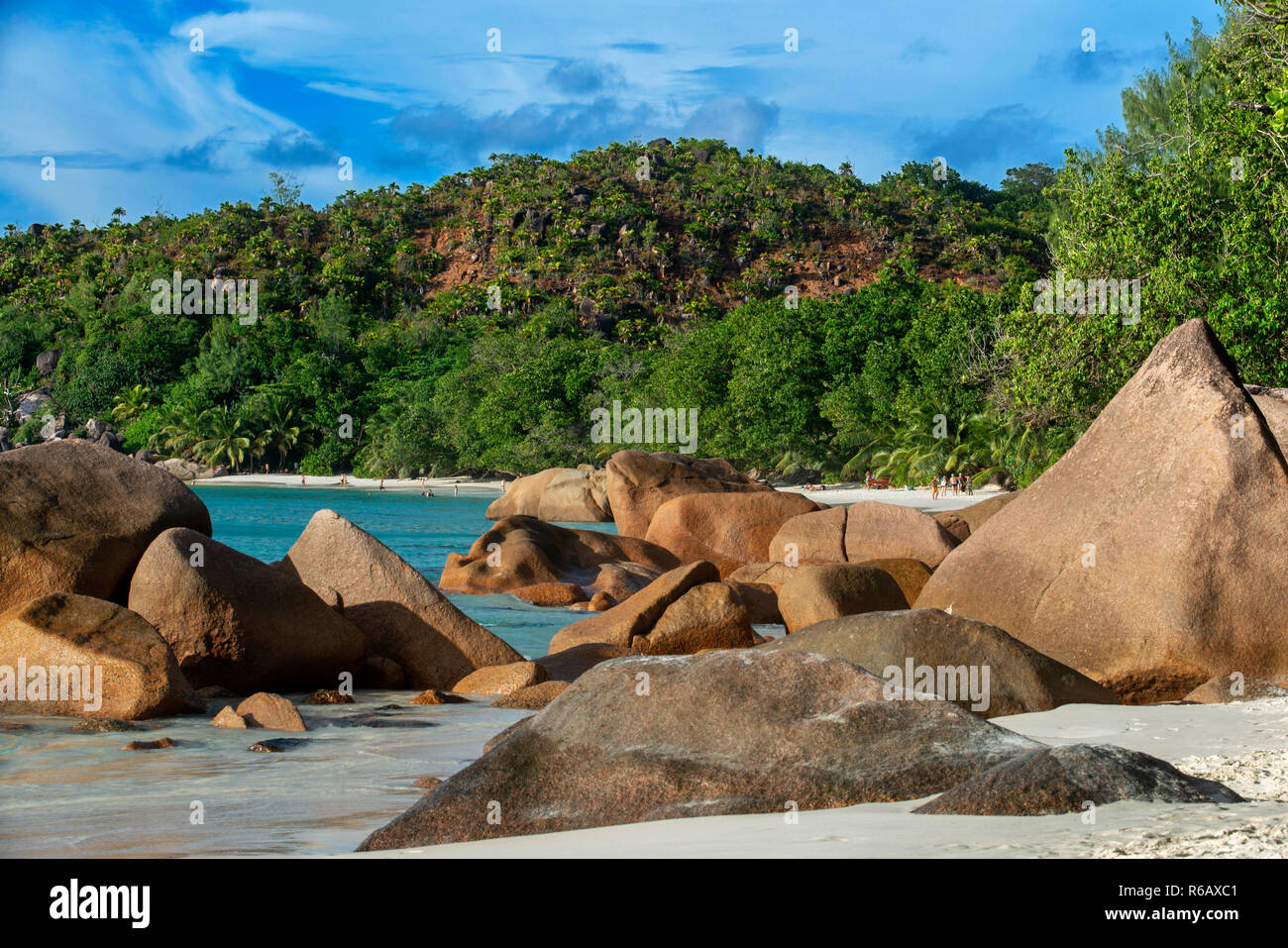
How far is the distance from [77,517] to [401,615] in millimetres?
2586

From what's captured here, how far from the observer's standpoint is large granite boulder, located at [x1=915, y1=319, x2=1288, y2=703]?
728cm

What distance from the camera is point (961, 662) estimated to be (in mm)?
6371

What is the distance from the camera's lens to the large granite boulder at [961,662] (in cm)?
631

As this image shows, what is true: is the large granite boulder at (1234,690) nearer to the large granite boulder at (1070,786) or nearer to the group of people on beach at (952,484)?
the large granite boulder at (1070,786)

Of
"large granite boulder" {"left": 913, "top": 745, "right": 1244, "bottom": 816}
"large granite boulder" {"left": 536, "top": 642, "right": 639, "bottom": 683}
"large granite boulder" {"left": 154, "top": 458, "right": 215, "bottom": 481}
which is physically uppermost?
"large granite boulder" {"left": 154, "top": 458, "right": 215, "bottom": 481}

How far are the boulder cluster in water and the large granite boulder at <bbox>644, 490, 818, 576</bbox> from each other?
6.57 metres

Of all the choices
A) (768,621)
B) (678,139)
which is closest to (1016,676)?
(768,621)

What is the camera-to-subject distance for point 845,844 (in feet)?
10.0

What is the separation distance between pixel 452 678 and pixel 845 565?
4.07 m

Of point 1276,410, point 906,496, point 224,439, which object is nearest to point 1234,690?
point 1276,410

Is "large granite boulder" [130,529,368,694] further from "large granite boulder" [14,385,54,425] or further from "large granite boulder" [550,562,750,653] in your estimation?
"large granite boulder" [14,385,54,425]

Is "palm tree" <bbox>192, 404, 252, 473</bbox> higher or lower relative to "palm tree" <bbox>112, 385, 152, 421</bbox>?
lower

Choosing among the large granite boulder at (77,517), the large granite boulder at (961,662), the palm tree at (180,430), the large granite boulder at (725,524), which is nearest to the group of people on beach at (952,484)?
the large granite boulder at (725,524)

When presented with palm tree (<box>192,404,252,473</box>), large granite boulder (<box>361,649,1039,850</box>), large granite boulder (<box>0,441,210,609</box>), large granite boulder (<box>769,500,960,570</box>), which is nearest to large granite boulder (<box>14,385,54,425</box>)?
palm tree (<box>192,404,252,473</box>)
